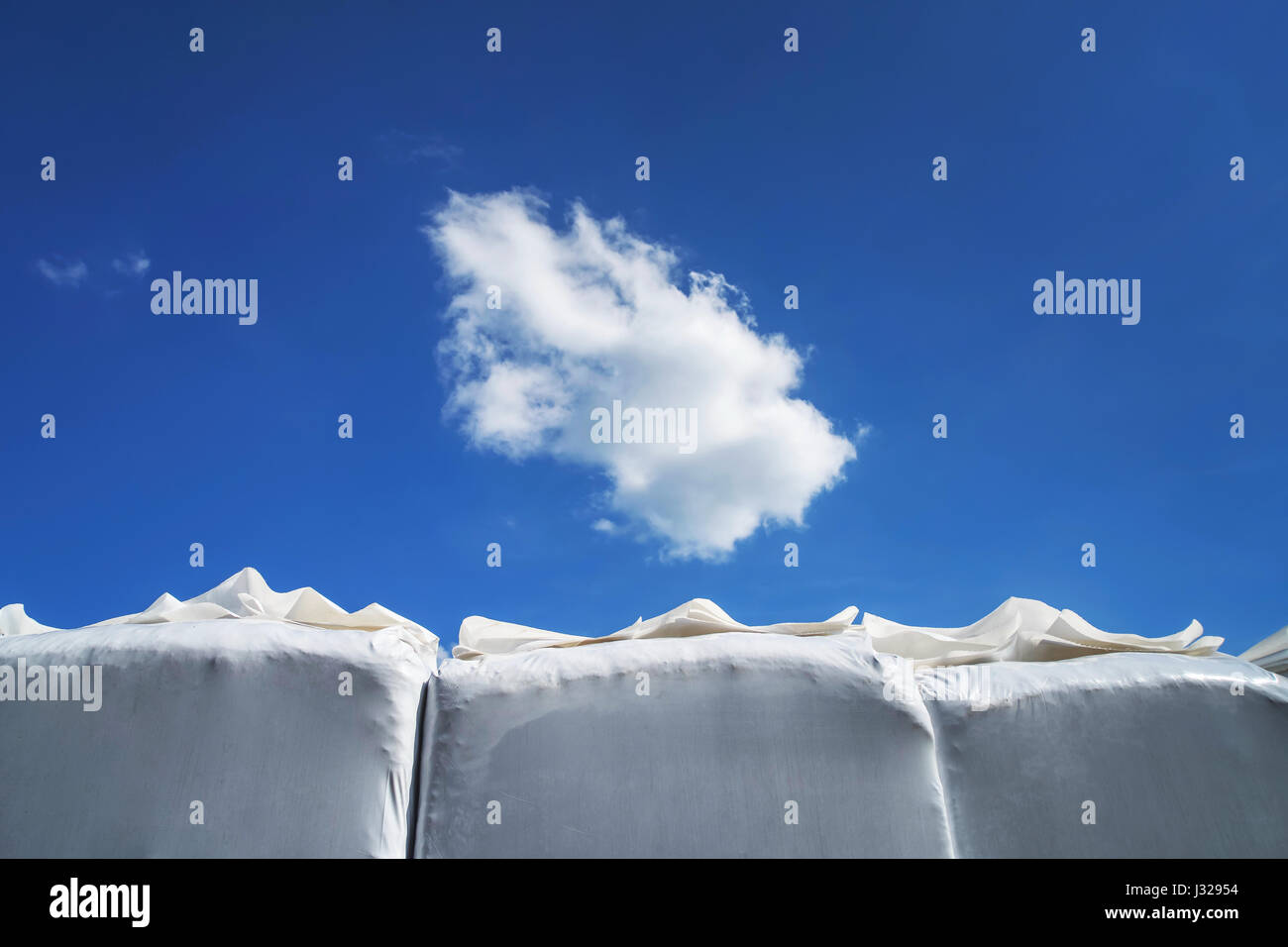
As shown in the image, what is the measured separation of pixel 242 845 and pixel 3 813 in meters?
0.48

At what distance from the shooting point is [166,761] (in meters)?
1.59

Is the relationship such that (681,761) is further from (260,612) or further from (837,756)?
(260,612)

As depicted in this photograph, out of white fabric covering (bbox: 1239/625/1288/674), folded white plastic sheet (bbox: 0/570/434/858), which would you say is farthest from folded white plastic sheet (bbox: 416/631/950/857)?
white fabric covering (bbox: 1239/625/1288/674)

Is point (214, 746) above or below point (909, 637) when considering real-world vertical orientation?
below

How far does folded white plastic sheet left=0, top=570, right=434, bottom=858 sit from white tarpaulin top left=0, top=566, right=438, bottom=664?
145 mm

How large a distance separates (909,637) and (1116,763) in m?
0.50

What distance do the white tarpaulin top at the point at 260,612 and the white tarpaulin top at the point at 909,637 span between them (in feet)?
0.46

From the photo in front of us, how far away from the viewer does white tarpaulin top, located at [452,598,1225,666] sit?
6.10 ft

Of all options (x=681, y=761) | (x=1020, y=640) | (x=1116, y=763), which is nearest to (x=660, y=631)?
(x=681, y=761)

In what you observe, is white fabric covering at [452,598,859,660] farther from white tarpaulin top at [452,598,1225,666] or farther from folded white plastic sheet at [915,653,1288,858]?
folded white plastic sheet at [915,653,1288,858]

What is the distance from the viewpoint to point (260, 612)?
1.93 meters
